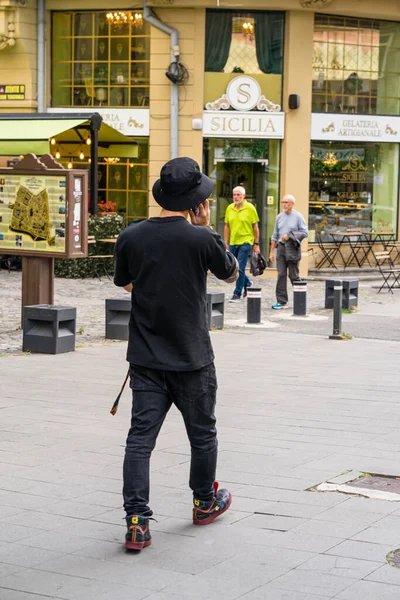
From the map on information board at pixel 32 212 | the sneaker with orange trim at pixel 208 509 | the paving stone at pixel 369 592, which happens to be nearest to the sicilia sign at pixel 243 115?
the map on information board at pixel 32 212

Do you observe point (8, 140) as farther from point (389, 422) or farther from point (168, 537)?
point (168, 537)

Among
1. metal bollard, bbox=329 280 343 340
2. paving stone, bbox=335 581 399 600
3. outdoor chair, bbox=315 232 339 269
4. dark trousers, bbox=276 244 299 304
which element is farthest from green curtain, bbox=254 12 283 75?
paving stone, bbox=335 581 399 600

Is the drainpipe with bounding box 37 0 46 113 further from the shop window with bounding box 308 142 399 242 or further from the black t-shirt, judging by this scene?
the black t-shirt

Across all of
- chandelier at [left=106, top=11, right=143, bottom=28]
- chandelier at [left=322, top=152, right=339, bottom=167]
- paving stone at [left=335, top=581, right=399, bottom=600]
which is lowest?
paving stone at [left=335, top=581, right=399, bottom=600]

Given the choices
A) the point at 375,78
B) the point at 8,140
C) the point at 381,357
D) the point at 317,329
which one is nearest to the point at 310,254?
the point at 375,78

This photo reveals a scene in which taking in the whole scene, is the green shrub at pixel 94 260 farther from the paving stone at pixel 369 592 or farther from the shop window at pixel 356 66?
the paving stone at pixel 369 592

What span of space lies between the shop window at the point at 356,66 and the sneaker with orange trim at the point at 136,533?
19615 millimetres

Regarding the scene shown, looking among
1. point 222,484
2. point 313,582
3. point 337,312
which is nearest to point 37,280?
point 337,312

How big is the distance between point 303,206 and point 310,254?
103 cm

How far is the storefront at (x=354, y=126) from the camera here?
79.5 ft

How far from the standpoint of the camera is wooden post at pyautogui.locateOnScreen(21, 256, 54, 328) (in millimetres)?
13898

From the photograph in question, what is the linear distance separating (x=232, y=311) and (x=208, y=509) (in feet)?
37.2

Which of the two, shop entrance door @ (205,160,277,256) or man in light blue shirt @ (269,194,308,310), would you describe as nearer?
man in light blue shirt @ (269,194,308,310)

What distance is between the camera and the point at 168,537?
220 inches
